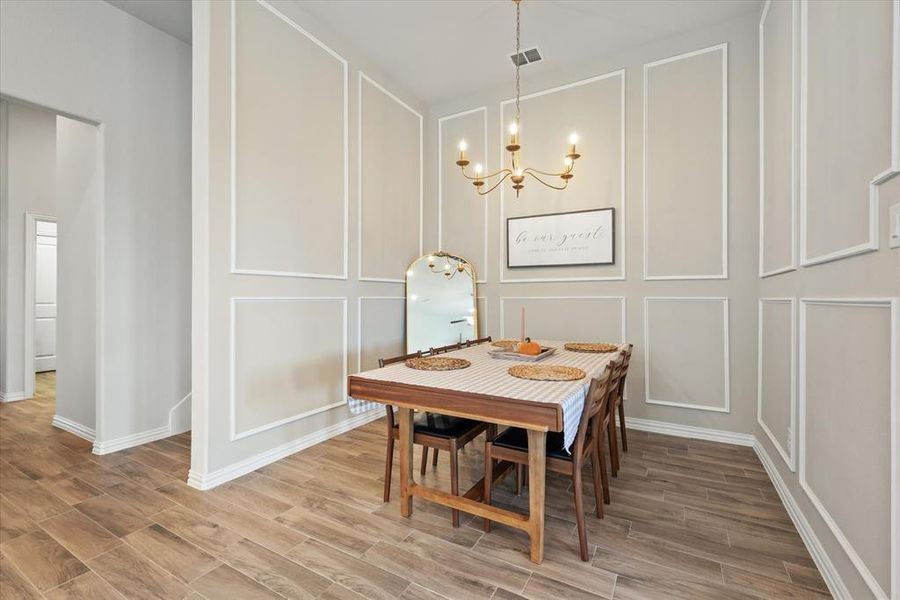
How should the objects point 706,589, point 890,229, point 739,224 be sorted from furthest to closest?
point 739,224
point 706,589
point 890,229

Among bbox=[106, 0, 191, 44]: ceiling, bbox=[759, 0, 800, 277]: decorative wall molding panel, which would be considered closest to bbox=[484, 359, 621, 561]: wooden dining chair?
bbox=[759, 0, 800, 277]: decorative wall molding panel

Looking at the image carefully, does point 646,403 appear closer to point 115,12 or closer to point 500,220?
point 500,220

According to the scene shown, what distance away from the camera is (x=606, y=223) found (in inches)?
142

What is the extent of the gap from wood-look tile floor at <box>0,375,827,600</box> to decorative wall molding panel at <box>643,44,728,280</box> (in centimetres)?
169

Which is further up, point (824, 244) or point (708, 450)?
point (824, 244)

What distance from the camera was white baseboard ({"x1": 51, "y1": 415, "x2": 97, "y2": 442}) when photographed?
10.4ft

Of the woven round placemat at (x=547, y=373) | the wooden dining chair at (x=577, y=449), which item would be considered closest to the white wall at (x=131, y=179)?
the wooden dining chair at (x=577, y=449)

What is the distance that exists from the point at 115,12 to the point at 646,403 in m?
5.27

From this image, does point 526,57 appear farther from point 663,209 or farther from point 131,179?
point 131,179

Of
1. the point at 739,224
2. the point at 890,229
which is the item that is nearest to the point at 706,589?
the point at 890,229

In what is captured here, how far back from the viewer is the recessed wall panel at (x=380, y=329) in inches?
146

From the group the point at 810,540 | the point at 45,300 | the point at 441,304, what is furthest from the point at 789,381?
the point at 45,300

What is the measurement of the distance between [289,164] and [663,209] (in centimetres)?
311

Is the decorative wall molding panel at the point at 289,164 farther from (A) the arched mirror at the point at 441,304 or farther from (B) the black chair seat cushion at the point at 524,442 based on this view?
(B) the black chair seat cushion at the point at 524,442
